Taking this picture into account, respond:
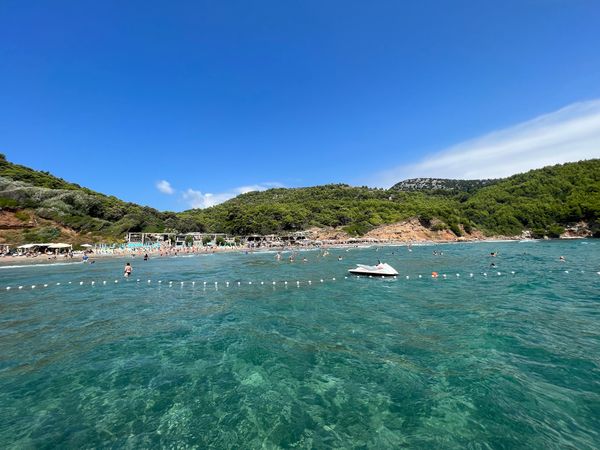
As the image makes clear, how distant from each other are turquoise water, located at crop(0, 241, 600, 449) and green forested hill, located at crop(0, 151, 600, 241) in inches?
2552

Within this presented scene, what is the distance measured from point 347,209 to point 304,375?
126 meters

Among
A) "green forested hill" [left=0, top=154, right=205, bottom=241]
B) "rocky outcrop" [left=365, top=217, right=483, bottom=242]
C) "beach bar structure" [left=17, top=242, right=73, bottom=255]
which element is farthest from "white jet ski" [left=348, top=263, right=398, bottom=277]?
"rocky outcrop" [left=365, top=217, right=483, bottom=242]

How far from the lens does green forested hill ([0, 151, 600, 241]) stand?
72.3 meters

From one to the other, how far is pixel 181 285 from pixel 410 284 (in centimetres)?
2012

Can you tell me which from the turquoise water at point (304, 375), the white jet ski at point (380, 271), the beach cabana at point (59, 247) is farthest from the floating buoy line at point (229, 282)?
the beach cabana at point (59, 247)

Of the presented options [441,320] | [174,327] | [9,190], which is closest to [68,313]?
[174,327]

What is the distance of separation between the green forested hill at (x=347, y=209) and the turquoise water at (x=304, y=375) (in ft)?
213

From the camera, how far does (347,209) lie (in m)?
133

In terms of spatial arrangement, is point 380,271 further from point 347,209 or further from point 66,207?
point 347,209

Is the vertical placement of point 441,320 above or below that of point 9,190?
below

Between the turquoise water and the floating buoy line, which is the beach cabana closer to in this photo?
the floating buoy line

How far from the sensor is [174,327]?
14.3 meters

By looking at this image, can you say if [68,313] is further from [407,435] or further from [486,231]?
[486,231]

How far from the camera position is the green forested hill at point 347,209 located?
2847 inches
